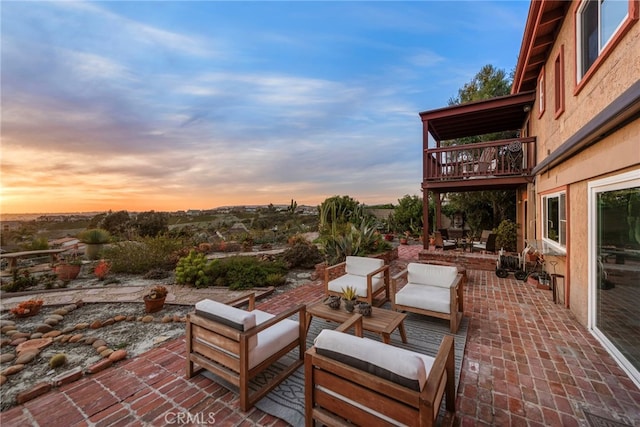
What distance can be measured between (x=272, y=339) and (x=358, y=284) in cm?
232

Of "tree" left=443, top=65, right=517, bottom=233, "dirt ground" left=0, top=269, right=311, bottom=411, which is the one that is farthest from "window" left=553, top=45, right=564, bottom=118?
"tree" left=443, top=65, right=517, bottom=233

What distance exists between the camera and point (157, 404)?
2381mm

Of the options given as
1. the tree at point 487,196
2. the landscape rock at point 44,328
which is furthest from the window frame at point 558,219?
the landscape rock at point 44,328

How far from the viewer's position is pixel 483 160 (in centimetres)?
836

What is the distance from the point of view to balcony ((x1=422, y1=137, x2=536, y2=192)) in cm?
780

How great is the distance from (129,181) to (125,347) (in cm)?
747

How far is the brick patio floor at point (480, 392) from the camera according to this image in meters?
2.20

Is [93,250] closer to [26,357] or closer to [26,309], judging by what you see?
[26,309]

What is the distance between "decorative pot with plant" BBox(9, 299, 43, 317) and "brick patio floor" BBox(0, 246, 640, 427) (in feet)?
9.69

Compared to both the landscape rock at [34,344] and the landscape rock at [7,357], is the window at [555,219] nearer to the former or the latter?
the landscape rock at [34,344]

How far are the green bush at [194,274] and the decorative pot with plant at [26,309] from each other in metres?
2.28

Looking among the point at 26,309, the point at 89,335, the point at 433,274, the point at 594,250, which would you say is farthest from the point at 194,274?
the point at 594,250

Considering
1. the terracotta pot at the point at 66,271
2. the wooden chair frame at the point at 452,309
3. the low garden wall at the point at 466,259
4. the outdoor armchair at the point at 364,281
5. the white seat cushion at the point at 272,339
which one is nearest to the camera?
the white seat cushion at the point at 272,339

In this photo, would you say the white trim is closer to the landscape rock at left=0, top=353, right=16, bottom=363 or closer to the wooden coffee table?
the wooden coffee table
